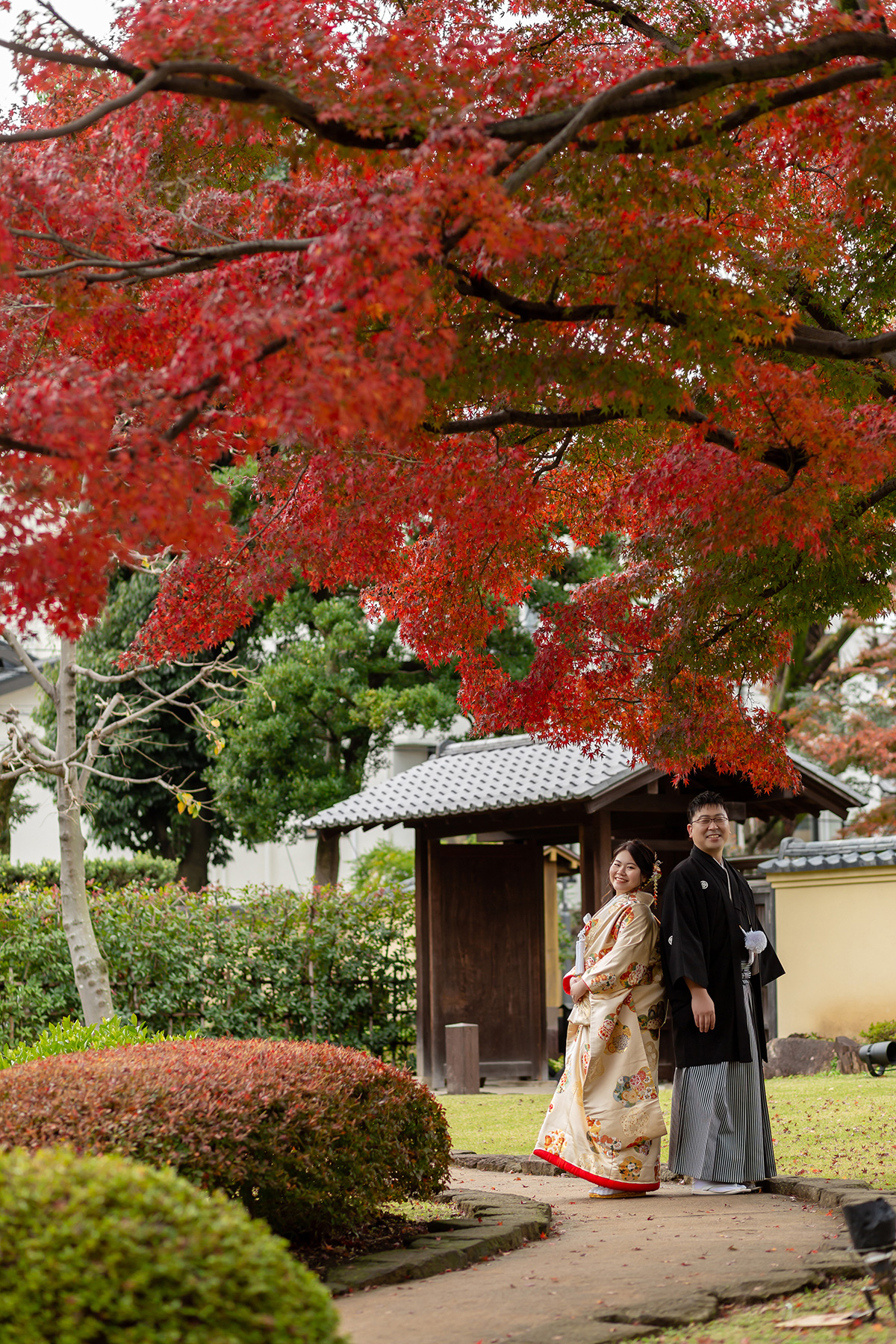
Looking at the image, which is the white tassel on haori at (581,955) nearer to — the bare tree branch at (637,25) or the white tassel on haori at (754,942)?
the white tassel on haori at (754,942)

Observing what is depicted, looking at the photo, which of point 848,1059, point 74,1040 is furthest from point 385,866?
point 74,1040

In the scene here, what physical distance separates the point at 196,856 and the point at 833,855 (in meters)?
12.4

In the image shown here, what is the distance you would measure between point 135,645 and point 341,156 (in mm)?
3453

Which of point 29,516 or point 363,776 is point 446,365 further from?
point 363,776

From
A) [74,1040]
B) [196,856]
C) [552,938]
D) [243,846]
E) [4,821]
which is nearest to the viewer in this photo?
[74,1040]

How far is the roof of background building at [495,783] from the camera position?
42.2 ft

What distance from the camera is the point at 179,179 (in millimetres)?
5312

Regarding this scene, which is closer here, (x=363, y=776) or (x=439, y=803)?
(x=439, y=803)

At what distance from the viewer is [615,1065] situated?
671 cm

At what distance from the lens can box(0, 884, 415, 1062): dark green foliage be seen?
12.2m

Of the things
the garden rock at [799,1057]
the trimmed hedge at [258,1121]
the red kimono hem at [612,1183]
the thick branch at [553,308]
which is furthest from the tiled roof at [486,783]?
the thick branch at [553,308]

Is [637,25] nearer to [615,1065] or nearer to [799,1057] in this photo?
[615,1065]

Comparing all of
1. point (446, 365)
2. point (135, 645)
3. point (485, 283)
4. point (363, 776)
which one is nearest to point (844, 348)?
point (485, 283)

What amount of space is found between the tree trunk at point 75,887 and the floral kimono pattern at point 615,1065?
3946 mm
